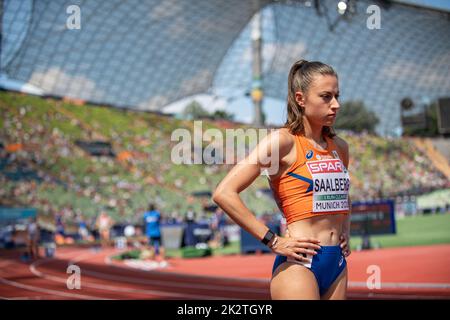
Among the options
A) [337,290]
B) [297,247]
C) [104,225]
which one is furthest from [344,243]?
[104,225]

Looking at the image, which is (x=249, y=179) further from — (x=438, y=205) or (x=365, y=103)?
(x=365, y=103)

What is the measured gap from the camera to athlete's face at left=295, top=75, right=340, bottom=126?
2902 mm

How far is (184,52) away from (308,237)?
61.0 meters

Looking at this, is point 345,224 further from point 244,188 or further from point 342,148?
point 244,188

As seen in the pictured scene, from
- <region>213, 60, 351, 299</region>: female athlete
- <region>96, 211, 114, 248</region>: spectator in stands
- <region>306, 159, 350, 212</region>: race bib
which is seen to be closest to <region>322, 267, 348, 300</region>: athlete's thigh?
<region>213, 60, 351, 299</region>: female athlete

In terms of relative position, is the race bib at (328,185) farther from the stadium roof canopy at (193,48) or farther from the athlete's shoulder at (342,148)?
the stadium roof canopy at (193,48)

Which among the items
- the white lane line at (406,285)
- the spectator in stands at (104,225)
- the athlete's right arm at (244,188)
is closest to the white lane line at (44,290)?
the white lane line at (406,285)

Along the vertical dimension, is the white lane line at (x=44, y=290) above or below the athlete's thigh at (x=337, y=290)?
below

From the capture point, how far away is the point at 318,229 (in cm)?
295

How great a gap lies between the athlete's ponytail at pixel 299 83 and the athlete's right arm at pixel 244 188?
0.59 feet

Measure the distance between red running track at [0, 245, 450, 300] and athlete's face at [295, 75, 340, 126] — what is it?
16.3 feet

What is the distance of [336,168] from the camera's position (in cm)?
304

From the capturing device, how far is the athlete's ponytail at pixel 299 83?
2932 millimetres

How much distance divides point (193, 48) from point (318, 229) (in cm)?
6088
